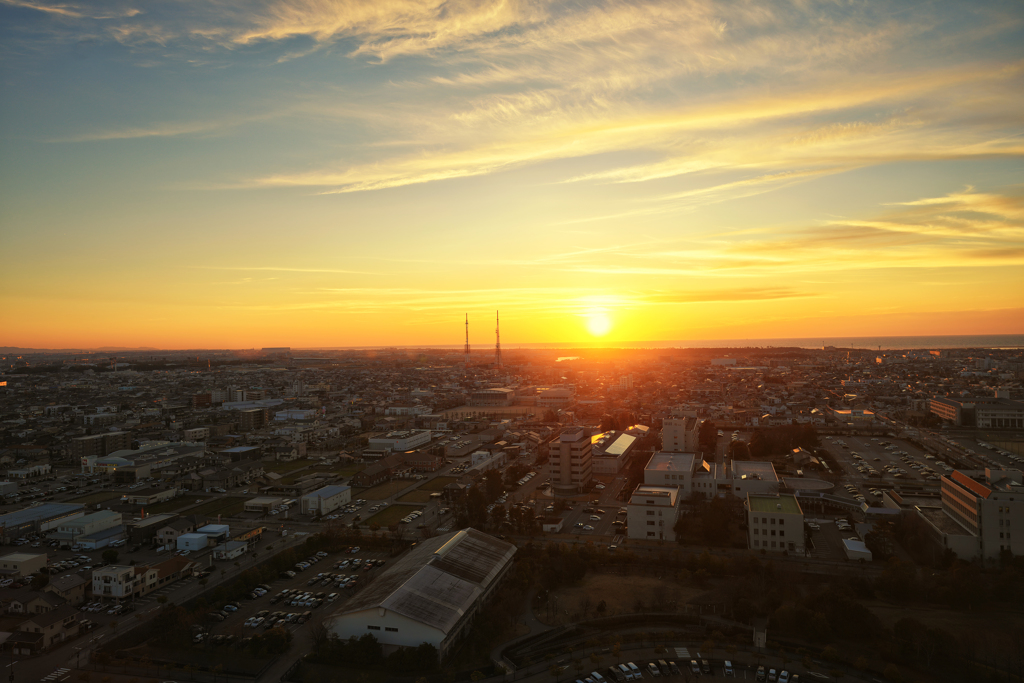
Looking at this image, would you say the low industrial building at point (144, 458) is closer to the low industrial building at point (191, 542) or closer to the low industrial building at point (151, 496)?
the low industrial building at point (151, 496)

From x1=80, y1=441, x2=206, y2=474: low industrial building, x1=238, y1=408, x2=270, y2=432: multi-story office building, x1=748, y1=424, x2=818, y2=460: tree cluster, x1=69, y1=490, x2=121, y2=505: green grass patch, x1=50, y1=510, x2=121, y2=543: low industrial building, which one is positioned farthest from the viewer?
x1=238, y1=408, x2=270, y2=432: multi-story office building

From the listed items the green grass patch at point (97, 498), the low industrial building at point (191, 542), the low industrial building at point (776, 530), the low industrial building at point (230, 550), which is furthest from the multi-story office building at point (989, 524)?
the green grass patch at point (97, 498)

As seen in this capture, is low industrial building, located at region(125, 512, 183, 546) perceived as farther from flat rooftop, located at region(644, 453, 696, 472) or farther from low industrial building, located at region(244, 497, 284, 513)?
flat rooftop, located at region(644, 453, 696, 472)

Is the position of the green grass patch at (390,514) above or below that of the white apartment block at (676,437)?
below

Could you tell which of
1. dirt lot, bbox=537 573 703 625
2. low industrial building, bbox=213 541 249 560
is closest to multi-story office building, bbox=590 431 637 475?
dirt lot, bbox=537 573 703 625

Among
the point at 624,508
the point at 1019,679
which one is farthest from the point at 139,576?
the point at 1019,679

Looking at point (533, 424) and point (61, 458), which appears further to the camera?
point (533, 424)

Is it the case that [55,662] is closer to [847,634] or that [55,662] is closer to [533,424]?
[847,634]
